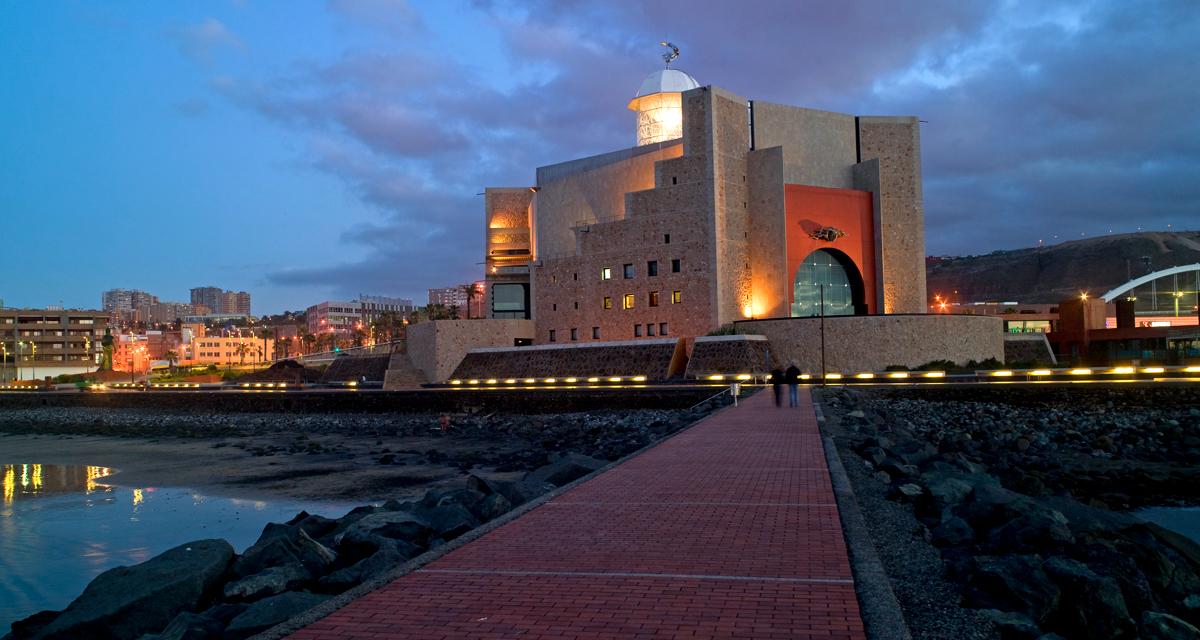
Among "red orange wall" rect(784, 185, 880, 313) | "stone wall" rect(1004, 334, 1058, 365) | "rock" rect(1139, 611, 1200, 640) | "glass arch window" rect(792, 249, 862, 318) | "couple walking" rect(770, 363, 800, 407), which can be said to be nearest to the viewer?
"rock" rect(1139, 611, 1200, 640)

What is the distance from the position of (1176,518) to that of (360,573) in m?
15.5

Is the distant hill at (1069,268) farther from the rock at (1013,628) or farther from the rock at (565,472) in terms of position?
the rock at (1013,628)

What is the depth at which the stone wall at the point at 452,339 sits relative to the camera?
180 ft

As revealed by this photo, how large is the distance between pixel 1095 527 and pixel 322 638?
9.25 m

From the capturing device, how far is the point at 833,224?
166 ft

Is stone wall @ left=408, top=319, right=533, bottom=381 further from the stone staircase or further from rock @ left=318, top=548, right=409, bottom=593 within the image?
rock @ left=318, top=548, right=409, bottom=593

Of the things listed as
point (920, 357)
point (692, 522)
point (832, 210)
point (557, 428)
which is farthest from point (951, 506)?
point (832, 210)

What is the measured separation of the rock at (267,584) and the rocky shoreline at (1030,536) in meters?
6.36

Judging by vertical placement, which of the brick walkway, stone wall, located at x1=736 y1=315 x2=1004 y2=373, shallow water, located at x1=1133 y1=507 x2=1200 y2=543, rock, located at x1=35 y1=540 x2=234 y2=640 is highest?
stone wall, located at x1=736 y1=315 x2=1004 y2=373

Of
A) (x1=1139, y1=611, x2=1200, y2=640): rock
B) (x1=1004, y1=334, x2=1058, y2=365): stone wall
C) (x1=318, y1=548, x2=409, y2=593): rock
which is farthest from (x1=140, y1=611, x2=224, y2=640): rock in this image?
(x1=1004, y1=334, x2=1058, y2=365): stone wall

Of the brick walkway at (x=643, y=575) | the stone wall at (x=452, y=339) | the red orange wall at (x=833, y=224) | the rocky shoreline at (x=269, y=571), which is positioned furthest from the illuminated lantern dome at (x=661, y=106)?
the brick walkway at (x=643, y=575)

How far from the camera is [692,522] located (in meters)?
Result: 8.33

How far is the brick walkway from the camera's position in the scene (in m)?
5.18

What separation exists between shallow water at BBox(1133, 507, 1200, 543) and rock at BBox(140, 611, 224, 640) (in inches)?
608
